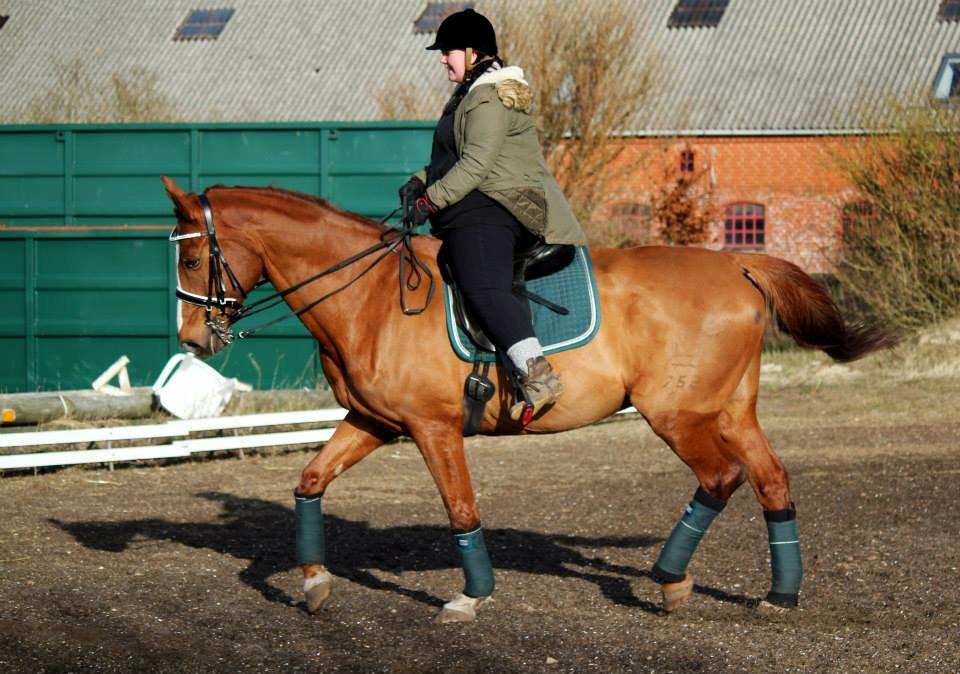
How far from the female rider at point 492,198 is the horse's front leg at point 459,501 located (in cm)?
38

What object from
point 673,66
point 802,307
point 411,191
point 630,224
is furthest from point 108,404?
point 673,66

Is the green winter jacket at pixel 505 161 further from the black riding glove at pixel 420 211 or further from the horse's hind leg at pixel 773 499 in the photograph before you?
the horse's hind leg at pixel 773 499

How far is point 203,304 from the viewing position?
22.1ft

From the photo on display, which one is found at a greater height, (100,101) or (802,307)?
(802,307)

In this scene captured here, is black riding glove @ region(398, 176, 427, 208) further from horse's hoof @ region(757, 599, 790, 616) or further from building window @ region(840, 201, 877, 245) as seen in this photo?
building window @ region(840, 201, 877, 245)

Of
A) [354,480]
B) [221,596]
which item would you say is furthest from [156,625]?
[354,480]

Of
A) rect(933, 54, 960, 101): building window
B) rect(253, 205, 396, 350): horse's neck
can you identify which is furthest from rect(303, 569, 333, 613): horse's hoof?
rect(933, 54, 960, 101): building window

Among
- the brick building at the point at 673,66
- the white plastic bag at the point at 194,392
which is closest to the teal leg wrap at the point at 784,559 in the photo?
the white plastic bag at the point at 194,392

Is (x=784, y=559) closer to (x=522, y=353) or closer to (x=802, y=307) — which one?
(x=802, y=307)

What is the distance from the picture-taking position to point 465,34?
6.60 meters

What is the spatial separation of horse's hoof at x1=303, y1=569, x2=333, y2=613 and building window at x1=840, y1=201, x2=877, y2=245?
15598 mm

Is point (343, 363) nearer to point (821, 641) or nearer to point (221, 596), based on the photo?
point (221, 596)

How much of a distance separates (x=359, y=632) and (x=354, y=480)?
16.8 feet

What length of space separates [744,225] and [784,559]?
1260 inches
